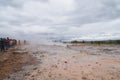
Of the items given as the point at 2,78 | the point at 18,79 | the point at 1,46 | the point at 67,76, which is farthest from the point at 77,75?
the point at 1,46

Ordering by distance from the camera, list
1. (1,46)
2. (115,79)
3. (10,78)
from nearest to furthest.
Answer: (115,79)
(10,78)
(1,46)

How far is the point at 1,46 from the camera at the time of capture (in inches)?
1409

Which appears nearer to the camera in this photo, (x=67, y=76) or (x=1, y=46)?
(x=67, y=76)

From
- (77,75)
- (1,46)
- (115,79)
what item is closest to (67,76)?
(77,75)

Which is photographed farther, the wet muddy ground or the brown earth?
the brown earth

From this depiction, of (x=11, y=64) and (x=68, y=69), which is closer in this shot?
(x=68, y=69)

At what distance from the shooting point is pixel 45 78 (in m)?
12.2

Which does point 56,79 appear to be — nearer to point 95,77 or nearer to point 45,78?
point 45,78

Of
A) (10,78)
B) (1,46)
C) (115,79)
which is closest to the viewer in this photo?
(115,79)

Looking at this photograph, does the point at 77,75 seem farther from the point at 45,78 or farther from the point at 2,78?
the point at 2,78

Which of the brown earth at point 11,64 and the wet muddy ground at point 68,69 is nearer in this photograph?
the wet muddy ground at point 68,69

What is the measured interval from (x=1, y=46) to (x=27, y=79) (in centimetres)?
2518

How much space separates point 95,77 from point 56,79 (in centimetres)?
231

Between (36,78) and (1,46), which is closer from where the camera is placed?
(36,78)
